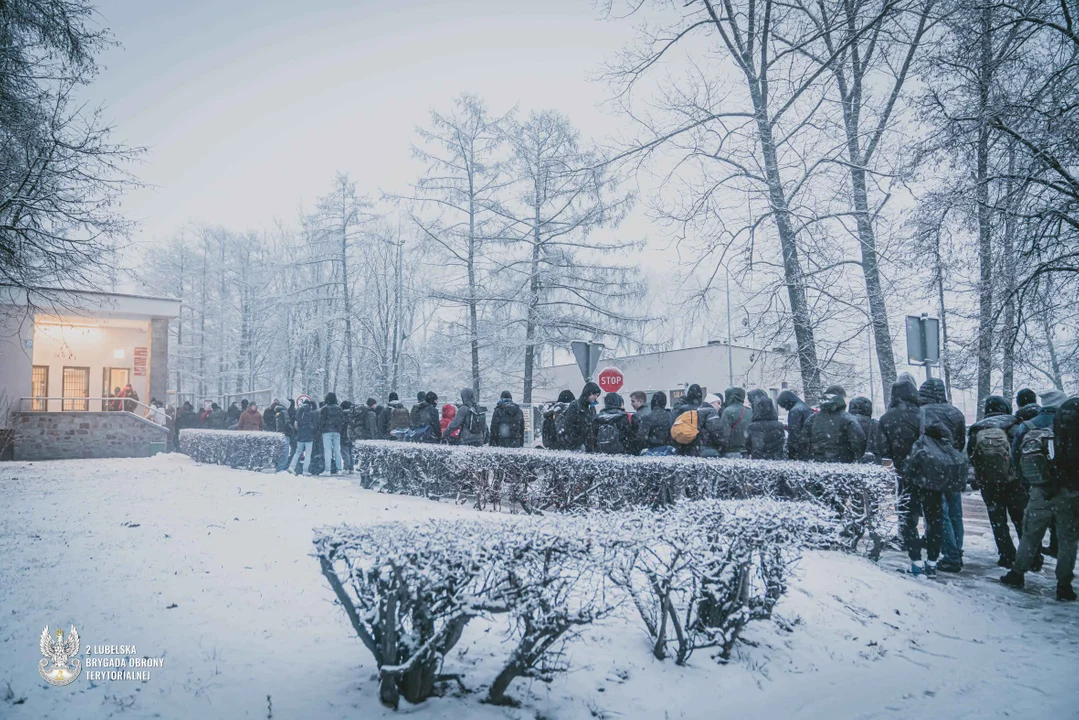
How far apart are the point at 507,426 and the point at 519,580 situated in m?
7.23

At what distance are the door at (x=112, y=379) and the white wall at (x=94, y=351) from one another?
0.29 feet

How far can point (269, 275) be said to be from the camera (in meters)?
38.2

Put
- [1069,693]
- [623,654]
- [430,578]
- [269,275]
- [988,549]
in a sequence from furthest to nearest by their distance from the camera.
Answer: [269,275] < [988,549] < [623,654] < [1069,693] < [430,578]

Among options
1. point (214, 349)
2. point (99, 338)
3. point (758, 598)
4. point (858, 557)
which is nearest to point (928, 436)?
point (858, 557)

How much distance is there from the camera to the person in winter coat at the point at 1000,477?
6281 mm

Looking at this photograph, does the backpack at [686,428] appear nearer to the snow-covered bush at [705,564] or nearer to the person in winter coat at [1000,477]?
the person in winter coat at [1000,477]

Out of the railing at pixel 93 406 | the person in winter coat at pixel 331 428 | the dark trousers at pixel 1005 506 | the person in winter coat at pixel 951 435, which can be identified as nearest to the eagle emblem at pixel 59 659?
the person in winter coat at pixel 951 435

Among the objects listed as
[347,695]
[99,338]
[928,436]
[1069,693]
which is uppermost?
[99,338]

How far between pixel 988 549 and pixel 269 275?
3852 centimetres

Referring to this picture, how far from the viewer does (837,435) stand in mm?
7168

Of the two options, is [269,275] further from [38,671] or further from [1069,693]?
[1069,693]

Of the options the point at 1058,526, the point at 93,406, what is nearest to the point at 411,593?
the point at 1058,526

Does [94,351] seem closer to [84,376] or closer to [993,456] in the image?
[84,376]

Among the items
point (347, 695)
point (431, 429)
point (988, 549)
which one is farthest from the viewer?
point (431, 429)
